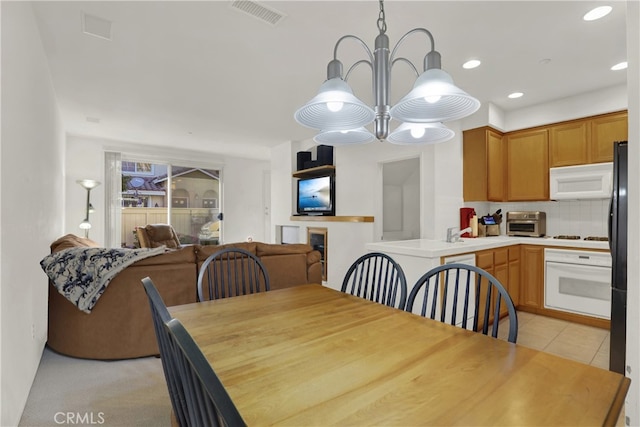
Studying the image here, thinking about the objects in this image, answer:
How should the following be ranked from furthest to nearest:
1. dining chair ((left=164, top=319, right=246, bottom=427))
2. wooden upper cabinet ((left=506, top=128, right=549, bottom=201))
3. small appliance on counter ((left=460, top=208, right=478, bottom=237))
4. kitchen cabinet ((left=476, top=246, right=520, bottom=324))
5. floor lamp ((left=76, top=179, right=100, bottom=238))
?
1. floor lamp ((left=76, top=179, right=100, bottom=238))
2. small appliance on counter ((left=460, top=208, right=478, bottom=237))
3. wooden upper cabinet ((left=506, top=128, right=549, bottom=201))
4. kitchen cabinet ((left=476, top=246, right=520, bottom=324))
5. dining chair ((left=164, top=319, right=246, bottom=427))

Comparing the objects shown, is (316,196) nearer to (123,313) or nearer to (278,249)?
(278,249)

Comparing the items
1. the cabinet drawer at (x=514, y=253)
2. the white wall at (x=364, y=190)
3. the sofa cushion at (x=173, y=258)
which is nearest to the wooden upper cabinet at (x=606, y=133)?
the cabinet drawer at (x=514, y=253)

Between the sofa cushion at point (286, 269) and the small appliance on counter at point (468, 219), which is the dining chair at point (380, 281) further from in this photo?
the small appliance on counter at point (468, 219)

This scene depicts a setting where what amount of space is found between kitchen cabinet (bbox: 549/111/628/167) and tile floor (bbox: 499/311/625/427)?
174cm

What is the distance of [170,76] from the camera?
119 inches

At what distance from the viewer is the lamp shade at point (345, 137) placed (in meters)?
1.77

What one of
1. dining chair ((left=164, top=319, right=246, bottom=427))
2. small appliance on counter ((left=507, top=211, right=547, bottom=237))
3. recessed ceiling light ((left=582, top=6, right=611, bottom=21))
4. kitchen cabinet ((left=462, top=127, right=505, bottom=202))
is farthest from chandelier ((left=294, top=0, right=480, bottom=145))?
small appliance on counter ((left=507, top=211, right=547, bottom=237))

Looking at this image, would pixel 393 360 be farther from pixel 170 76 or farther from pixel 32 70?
pixel 170 76

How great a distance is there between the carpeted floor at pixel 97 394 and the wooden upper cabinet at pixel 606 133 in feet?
14.6

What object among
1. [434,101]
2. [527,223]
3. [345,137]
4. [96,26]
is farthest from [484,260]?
[96,26]

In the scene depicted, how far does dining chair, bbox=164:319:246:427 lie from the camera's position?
0.48 meters

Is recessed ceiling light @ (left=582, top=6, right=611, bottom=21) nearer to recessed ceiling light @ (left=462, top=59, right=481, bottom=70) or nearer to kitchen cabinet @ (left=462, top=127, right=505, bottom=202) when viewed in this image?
recessed ceiling light @ (left=462, top=59, right=481, bottom=70)

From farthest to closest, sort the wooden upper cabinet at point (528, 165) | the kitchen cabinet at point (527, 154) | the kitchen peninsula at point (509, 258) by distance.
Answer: the wooden upper cabinet at point (528, 165)
the kitchen cabinet at point (527, 154)
the kitchen peninsula at point (509, 258)

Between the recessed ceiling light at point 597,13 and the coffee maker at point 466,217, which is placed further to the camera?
the coffee maker at point 466,217
